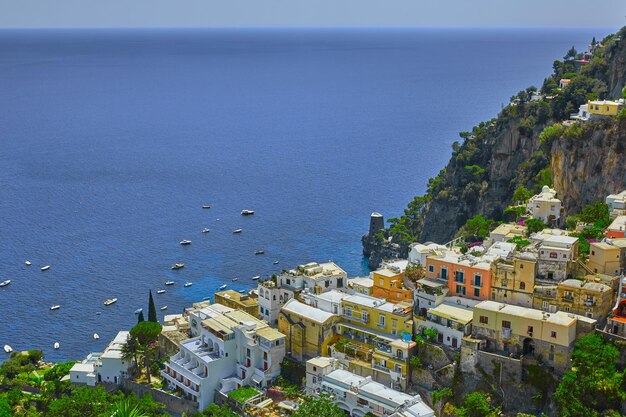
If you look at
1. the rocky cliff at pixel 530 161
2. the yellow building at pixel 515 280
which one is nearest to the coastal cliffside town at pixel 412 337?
the yellow building at pixel 515 280

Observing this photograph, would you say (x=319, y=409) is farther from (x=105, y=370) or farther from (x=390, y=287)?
(x=105, y=370)

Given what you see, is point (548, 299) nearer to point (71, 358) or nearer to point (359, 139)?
point (71, 358)

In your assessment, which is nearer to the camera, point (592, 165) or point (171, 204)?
point (592, 165)

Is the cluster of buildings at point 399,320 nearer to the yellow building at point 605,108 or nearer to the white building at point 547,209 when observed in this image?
the white building at point 547,209

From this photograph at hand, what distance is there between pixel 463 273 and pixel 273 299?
1507cm

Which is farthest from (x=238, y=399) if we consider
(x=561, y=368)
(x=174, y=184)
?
(x=174, y=184)

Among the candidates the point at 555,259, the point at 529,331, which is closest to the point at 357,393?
the point at 529,331

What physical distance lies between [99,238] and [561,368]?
237 feet

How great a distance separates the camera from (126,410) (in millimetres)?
53719

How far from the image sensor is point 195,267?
95.1 meters

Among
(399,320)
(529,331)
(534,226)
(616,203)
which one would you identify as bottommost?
(399,320)

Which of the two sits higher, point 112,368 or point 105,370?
point 112,368

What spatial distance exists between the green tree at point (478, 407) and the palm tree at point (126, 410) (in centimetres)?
2144

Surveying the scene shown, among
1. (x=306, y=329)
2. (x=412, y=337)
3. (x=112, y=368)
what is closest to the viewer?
(x=412, y=337)
